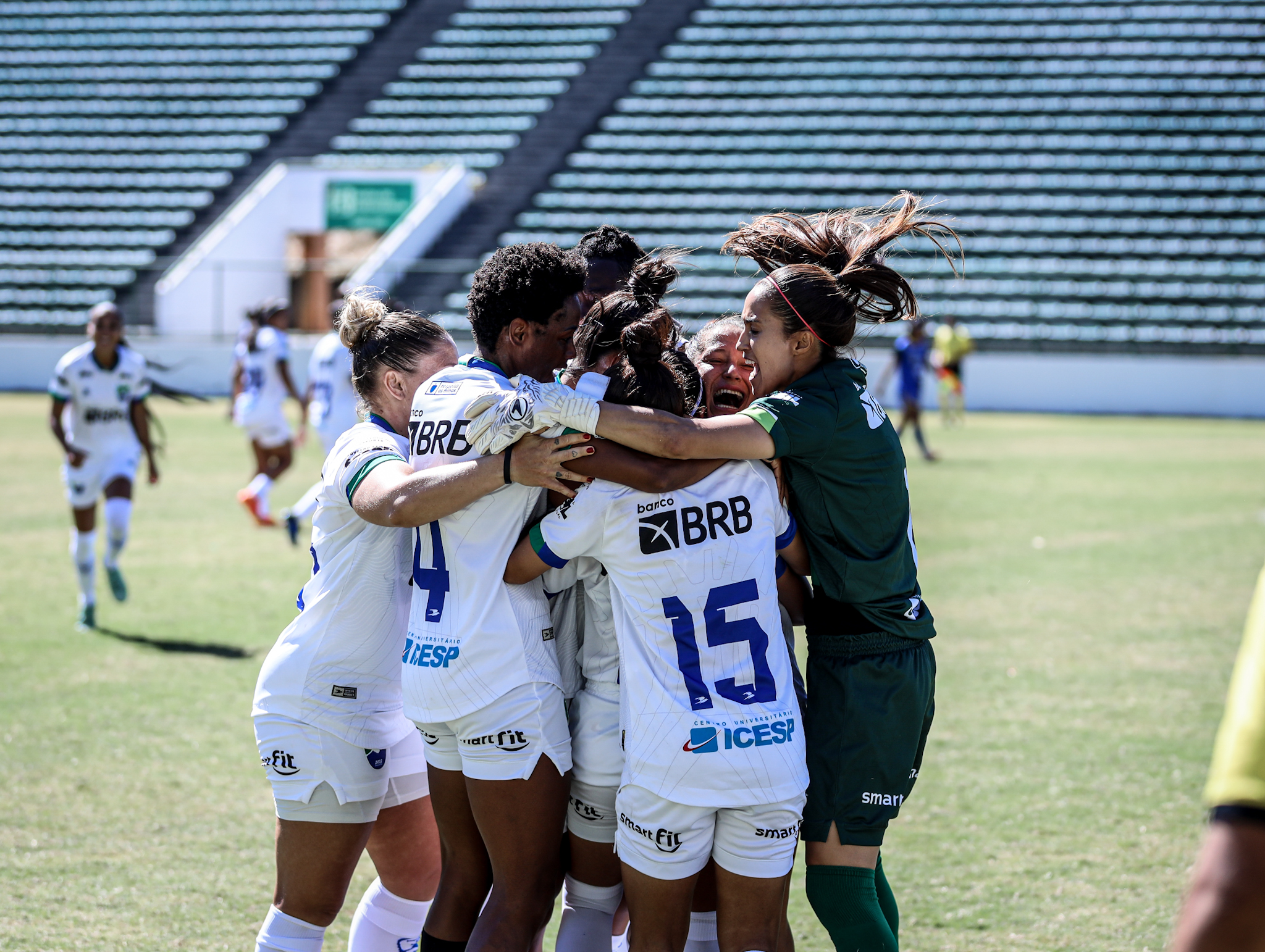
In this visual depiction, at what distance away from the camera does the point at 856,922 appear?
9.09 ft

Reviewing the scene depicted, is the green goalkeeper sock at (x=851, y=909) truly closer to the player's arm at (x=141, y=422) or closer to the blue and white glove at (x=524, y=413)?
the blue and white glove at (x=524, y=413)

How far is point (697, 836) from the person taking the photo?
2.57 metres

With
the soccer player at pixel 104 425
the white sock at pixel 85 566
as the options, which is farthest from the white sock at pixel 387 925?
the soccer player at pixel 104 425

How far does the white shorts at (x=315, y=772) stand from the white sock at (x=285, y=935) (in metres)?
0.24

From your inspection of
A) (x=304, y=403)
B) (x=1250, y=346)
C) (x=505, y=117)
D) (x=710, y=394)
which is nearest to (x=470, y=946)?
(x=710, y=394)

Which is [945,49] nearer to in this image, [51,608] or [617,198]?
[617,198]

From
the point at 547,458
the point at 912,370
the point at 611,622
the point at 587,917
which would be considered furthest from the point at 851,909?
the point at 912,370

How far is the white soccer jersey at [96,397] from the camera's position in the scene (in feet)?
27.0

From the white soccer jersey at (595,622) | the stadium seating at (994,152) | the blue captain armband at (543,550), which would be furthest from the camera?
the stadium seating at (994,152)

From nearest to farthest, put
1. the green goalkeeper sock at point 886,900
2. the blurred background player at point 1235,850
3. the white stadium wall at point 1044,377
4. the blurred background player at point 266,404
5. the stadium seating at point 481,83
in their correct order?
the blurred background player at point 1235,850
the green goalkeeper sock at point 886,900
the blurred background player at point 266,404
the white stadium wall at point 1044,377
the stadium seating at point 481,83

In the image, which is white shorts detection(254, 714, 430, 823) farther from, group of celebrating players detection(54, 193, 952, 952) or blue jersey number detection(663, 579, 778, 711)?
blue jersey number detection(663, 579, 778, 711)

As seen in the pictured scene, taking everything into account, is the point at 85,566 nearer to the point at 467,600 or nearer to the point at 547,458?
the point at 467,600

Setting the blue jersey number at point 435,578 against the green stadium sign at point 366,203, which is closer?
the blue jersey number at point 435,578

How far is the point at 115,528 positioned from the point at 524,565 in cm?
656
